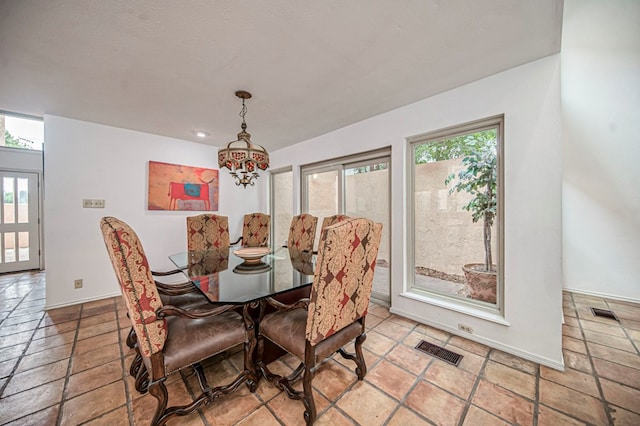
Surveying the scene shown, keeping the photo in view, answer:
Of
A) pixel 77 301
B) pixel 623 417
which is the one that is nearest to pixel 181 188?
pixel 77 301

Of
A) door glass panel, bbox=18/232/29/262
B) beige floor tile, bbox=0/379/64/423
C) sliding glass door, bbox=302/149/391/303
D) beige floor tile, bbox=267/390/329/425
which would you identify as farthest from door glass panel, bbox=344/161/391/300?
door glass panel, bbox=18/232/29/262

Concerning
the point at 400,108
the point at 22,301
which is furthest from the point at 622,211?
the point at 22,301

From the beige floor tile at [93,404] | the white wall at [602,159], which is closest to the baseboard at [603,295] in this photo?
the white wall at [602,159]

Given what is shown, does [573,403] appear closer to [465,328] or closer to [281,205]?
[465,328]

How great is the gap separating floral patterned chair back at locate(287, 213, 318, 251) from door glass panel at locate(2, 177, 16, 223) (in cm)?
532

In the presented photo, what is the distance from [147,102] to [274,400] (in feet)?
10.0

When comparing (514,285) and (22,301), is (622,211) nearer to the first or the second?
(514,285)

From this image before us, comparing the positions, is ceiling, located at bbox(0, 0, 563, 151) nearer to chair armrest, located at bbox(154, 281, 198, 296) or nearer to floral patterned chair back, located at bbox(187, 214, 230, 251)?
floral patterned chair back, located at bbox(187, 214, 230, 251)

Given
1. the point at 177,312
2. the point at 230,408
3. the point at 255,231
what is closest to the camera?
the point at 177,312

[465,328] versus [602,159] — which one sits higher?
[602,159]

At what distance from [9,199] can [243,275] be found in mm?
5544

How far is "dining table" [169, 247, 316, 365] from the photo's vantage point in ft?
4.81

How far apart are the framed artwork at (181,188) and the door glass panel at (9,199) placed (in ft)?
10.2

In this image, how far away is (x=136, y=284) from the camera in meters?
1.09
